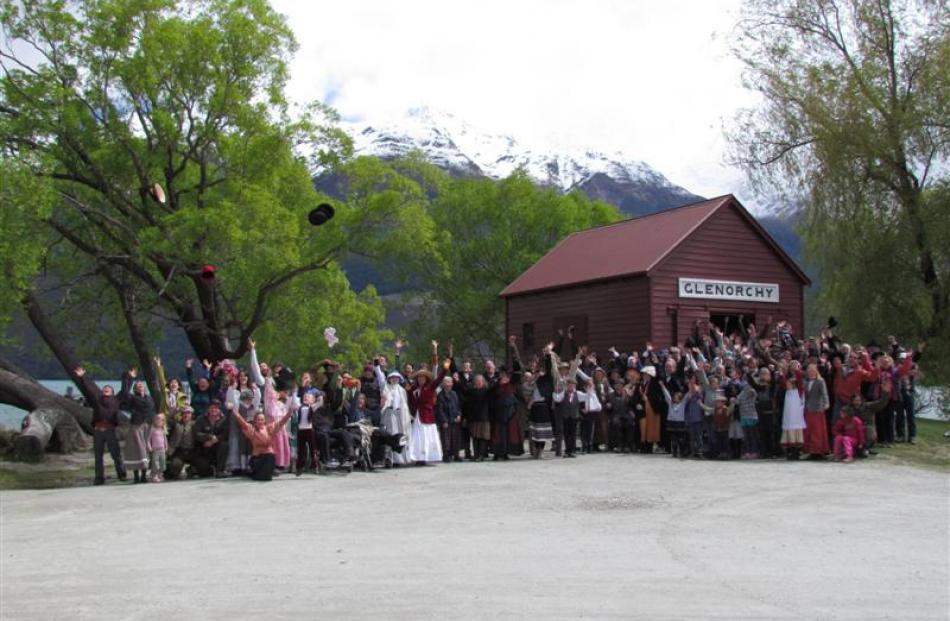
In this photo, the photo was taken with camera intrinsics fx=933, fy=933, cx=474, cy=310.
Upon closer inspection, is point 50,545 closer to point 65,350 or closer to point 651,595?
point 651,595

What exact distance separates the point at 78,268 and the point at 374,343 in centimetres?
1041

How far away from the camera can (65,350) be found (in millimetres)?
27312

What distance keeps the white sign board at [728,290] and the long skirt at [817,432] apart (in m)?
11.2

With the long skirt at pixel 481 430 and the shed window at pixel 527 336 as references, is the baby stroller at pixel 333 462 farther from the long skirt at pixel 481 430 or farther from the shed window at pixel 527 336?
the shed window at pixel 527 336

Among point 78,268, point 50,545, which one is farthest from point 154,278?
point 50,545

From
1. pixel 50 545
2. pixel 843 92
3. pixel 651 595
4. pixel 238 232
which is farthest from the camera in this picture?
pixel 843 92

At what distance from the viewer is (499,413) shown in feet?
61.9

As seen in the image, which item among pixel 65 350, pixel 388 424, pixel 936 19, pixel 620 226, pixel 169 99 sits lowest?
pixel 388 424

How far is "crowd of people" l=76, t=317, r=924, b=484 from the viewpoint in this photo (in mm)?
16719

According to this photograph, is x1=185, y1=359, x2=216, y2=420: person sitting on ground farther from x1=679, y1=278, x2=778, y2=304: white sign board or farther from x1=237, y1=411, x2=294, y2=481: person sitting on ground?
x1=679, y1=278, x2=778, y2=304: white sign board

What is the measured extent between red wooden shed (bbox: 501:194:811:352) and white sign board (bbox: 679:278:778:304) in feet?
0.10

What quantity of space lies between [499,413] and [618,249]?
13.5 meters

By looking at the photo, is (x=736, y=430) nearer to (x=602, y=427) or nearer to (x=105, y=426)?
(x=602, y=427)

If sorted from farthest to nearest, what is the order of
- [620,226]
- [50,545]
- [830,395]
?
[620,226], [830,395], [50,545]
